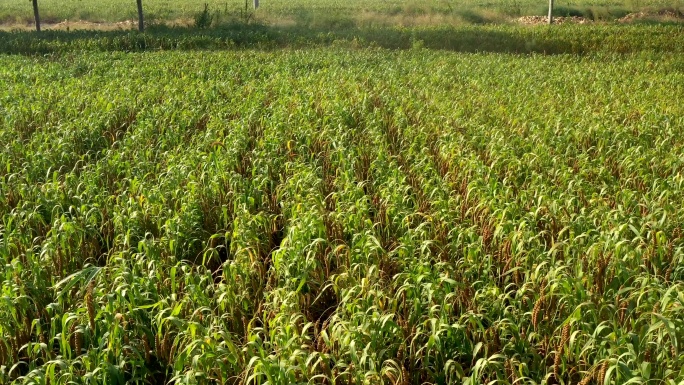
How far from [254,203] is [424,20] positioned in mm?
26970

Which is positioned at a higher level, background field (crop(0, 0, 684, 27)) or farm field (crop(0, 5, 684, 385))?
background field (crop(0, 0, 684, 27))

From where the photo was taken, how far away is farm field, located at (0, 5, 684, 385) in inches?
157

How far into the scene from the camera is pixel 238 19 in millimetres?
30734

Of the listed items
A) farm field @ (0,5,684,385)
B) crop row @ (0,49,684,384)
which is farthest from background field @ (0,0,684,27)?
crop row @ (0,49,684,384)

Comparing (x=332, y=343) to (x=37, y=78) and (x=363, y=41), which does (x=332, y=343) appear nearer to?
(x=37, y=78)

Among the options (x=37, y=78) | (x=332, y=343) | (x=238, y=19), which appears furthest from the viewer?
(x=238, y=19)

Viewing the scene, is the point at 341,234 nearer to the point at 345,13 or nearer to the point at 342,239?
the point at 342,239

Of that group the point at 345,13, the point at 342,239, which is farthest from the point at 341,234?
the point at 345,13

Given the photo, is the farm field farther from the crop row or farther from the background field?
the background field

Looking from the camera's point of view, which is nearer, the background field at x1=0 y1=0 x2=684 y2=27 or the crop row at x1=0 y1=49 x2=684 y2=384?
the crop row at x1=0 y1=49 x2=684 y2=384

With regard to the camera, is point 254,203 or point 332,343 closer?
point 332,343

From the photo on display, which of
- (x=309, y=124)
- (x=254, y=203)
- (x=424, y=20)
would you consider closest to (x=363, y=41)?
(x=424, y=20)

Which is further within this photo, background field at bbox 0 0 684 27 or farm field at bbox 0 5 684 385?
background field at bbox 0 0 684 27

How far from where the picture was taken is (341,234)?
5.91m
